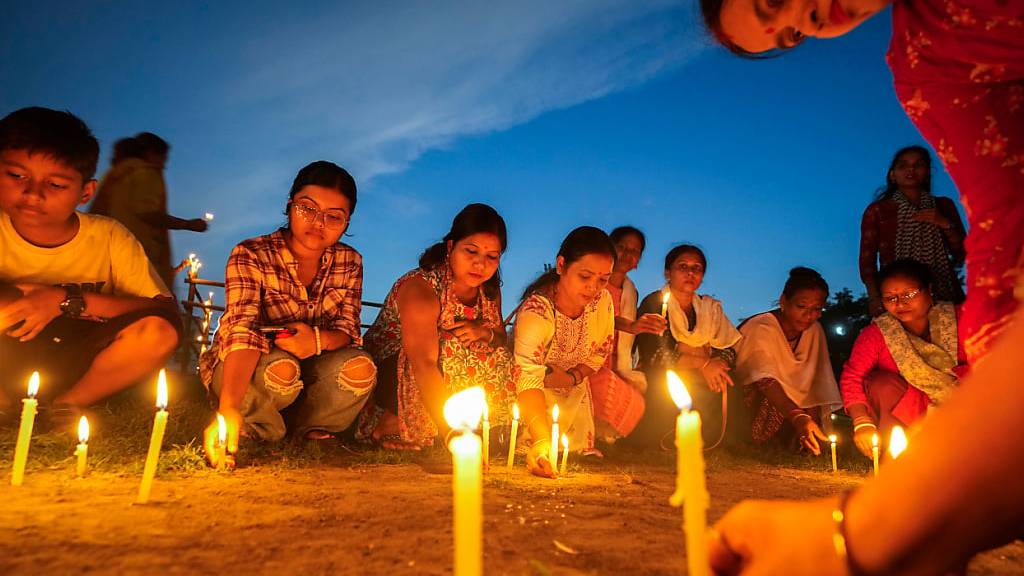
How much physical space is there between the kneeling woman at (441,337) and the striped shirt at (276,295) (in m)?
0.41

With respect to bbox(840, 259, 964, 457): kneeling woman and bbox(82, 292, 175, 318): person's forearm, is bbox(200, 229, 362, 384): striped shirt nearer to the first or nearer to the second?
bbox(82, 292, 175, 318): person's forearm

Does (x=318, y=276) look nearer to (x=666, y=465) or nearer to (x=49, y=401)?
(x=49, y=401)

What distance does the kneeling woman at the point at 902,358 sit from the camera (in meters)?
4.74

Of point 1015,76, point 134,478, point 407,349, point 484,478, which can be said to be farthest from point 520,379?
point 1015,76

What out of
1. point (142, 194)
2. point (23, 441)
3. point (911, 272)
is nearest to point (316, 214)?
point (23, 441)

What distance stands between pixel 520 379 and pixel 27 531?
3171 millimetres

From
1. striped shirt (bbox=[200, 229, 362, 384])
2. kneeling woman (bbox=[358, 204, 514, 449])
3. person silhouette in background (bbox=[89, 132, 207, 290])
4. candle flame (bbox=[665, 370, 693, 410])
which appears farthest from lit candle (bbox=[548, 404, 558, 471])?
person silhouette in background (bbox=[89, 132, 207, 290])

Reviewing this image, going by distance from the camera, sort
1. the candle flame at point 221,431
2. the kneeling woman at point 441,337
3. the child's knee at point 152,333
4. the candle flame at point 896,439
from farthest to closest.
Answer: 1. the kneeling woman at point 441,337
2. the child's knee at point 152,333
3. the candle flame at point 221,431
4. the candle flame at point 896,439

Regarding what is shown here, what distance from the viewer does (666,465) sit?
185 inches

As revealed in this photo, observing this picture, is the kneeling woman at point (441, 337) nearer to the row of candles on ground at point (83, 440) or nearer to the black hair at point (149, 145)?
the row of candles on ground at point (83, 440)

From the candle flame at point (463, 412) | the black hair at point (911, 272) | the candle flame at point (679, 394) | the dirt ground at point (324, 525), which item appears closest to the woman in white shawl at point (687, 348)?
the black hair at point (911, 272)

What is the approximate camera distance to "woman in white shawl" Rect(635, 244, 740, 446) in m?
5.86

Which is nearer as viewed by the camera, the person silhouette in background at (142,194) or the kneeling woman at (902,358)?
the kneeling woman at (902,358)

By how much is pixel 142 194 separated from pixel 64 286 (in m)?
2.81
